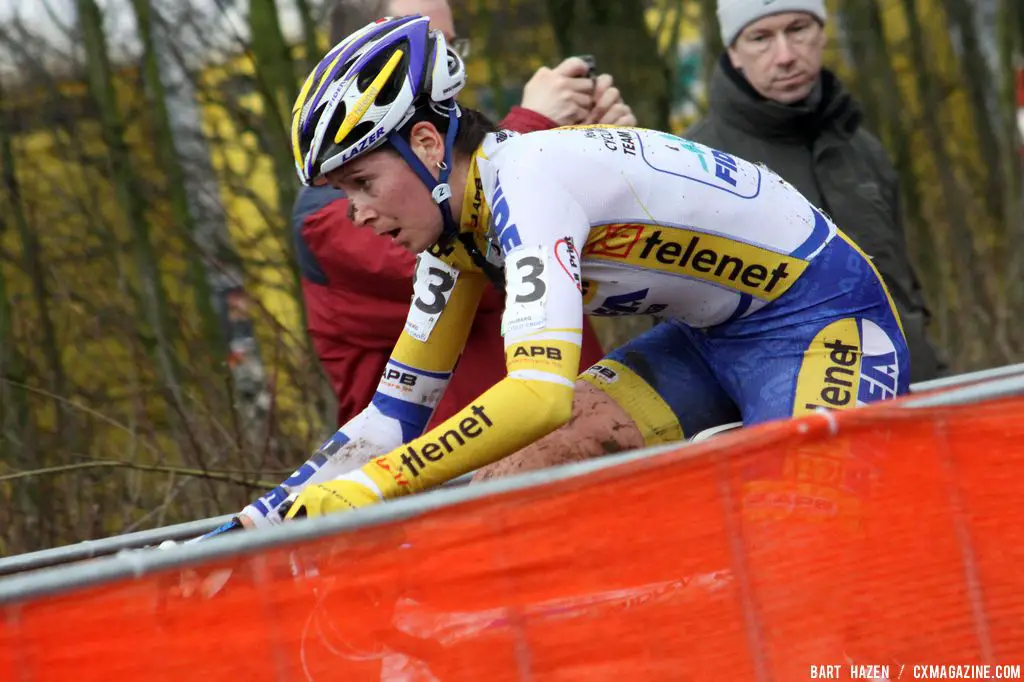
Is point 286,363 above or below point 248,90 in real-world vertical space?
below

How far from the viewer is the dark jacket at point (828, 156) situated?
5062mm

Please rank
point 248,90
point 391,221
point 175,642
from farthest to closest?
point 248,90 < point 391,221 < point 175,642

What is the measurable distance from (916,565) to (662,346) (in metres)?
1.32

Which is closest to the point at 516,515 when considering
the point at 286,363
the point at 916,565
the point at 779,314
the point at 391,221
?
the point at 916,565

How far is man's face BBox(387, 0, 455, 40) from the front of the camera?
4398 millimetres

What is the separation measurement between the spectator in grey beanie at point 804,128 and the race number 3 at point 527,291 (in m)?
2.06

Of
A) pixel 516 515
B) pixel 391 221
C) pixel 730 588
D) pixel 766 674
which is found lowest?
pixel 766 674

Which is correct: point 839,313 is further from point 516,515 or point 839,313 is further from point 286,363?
point 286,363

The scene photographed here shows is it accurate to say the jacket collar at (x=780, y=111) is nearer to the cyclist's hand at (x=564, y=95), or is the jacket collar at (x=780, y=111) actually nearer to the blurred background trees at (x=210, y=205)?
the cyclist's hand at (x=564, y=95)

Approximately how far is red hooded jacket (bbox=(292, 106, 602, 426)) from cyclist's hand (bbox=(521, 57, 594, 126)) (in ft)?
0.18

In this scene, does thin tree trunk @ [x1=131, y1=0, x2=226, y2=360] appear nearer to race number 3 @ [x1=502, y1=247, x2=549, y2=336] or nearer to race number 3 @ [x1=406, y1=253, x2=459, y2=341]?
race number 3 @ [x1=406, y1=253, x2=459, y2=341]

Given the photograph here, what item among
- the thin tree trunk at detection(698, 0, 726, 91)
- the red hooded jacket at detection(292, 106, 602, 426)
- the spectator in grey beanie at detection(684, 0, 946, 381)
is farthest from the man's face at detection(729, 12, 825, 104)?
the thin tree trunk at detection(698, 0, 726, 91)

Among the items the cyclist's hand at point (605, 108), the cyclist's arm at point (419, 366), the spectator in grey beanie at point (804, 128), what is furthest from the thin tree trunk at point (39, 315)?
the spectator in grey beanie at point (804, 128)

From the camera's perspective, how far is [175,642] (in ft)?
8.04
